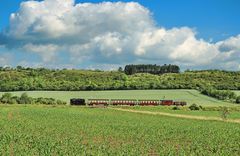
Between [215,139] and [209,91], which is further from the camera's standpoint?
[209,91]

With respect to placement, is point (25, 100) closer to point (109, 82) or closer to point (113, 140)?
point (109, 82)

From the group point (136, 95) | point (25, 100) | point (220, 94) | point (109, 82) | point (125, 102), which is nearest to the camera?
point (125, 102)

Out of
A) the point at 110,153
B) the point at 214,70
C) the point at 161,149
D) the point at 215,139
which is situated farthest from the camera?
the point at 214,70

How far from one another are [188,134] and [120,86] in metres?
93.1

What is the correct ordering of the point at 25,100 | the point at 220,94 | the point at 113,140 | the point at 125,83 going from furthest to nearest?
the point at 125,83
the point at 220,94
the point at 25,100
the point at 113,140

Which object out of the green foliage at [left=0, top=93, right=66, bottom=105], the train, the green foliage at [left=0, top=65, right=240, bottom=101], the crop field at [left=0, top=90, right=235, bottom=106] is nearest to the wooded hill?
the green foliage at [left=0, top=65, right=240, bottom=101]

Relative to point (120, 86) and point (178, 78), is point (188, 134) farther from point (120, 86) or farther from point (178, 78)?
point (178, 78)

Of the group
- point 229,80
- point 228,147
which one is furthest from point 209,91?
point 228,147

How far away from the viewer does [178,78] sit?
16725 centimetres

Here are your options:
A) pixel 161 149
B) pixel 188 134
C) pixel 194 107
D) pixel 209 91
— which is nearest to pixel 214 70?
pixel 209 91

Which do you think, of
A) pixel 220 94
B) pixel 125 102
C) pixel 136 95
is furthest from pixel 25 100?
pixel 220 94

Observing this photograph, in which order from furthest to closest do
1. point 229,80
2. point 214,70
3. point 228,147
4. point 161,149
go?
1. point 214,70
2. point 229,80
3. point 228,147
4. point 161,149

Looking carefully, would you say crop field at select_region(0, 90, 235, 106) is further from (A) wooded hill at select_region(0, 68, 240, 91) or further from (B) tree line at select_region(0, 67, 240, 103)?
(A) wooded hill at select_region(0, 68, 240, 91)

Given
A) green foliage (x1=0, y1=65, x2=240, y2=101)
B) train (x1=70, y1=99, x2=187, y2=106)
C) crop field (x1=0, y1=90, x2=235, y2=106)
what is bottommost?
train (x1=70, y1=99, x2=187, y2=106)
